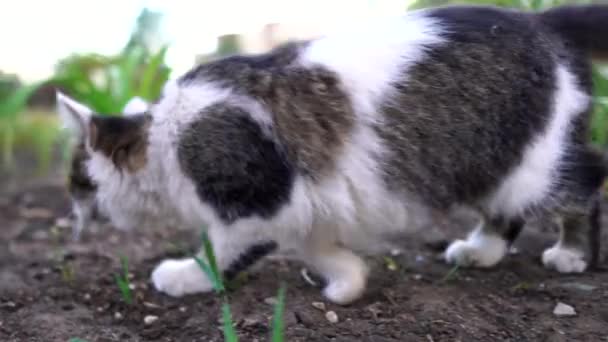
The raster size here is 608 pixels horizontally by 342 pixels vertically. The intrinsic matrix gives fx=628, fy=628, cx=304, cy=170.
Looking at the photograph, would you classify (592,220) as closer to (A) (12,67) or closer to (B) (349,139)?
(B) (349,139)

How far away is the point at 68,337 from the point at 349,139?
→ 3.19ft

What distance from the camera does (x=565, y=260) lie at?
7.00ft

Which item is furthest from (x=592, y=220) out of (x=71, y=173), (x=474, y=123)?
(x=71, y=173)

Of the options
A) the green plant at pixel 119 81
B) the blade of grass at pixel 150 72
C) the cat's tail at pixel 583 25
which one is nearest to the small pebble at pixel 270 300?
the cat's tail at pixel 583 25

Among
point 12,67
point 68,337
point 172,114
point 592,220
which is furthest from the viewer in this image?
point 12,67

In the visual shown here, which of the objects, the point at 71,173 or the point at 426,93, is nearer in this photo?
the point at 426,93

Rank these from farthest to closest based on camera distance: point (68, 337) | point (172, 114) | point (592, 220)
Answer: point (592, 220)
point (172, 114)
point (68, 337)

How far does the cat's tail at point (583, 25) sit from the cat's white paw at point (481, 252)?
72 centimetres

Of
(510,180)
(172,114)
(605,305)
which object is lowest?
(605,305)

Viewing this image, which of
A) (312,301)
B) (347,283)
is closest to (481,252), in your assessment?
(347,283)

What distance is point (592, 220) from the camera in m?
2.12

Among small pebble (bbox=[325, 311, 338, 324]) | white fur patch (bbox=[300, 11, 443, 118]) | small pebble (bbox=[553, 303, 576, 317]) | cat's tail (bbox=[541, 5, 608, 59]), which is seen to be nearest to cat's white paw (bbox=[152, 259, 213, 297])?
small pebble (bbox=[325, 311, 338, 324])

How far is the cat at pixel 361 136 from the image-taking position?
71.1 inches

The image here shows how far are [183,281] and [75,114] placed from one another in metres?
0.64
